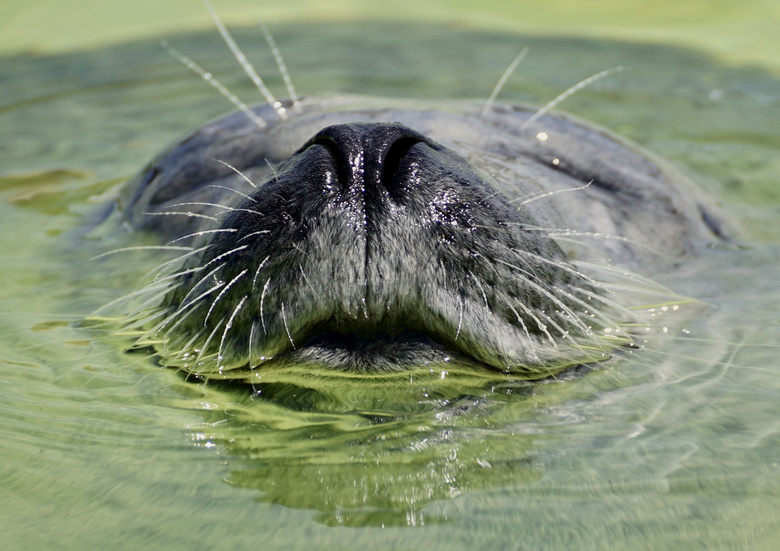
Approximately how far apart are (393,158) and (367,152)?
76 mm

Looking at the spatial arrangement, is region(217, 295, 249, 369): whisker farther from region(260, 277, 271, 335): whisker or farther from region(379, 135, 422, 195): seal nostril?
region(379, 135, 422, 195): seal nostril

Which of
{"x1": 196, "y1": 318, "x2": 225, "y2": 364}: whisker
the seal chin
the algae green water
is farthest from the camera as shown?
{"x1": 196, "y1": 318, "x2": 225, "y2": 364}: whisker

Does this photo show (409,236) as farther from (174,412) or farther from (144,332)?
(144,332)

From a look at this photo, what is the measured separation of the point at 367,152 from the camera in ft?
6.34

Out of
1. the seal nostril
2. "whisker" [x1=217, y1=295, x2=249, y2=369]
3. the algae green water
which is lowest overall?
the algae green water

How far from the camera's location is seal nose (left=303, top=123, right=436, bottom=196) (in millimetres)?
1923

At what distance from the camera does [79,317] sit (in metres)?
2.57

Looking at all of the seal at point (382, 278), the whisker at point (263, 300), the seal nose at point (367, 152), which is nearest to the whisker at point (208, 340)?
the seal at point (382, 278)

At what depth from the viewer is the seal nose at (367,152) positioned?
1.92m

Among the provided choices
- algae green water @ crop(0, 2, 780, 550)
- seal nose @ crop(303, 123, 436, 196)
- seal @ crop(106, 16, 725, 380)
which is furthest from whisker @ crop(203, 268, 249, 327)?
seal nose @ crop(303, 123, 436, 196)

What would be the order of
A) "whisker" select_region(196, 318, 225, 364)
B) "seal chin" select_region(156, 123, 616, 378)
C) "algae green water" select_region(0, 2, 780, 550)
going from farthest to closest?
"whisker" select_region(196, 318, 225, 364) < "seal chin" select_region(156, 123, 616, 378) < "algae green water" select_region(0, 2, 780, 550)

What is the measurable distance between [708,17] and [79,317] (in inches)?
260

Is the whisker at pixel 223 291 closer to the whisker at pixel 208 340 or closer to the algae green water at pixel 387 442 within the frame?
the whisker at pixel 208 340

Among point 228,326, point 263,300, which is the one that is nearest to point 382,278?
point 263,300
